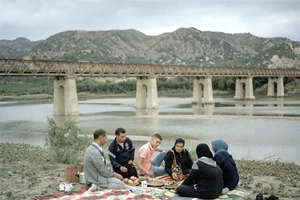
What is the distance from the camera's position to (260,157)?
60.1ft

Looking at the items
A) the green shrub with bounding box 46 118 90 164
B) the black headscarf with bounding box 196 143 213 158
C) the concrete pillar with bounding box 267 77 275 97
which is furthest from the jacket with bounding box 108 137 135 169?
the concrete pillar with bounding box 267 77 275 97

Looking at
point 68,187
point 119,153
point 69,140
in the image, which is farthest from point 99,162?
point 69,140

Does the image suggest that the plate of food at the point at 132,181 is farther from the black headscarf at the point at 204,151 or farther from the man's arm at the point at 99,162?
the black headscarf at the point at 204,151

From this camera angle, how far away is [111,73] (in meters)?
55.2

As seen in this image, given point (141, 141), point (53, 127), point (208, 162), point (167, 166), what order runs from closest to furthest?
point (208, 162) → point (167, 166) → point (53, 127) → point (141, 141)

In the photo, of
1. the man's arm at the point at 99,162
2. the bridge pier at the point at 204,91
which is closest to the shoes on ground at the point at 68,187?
the man's arm at the point at 99,162

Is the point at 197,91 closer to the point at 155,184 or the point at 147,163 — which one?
the point at 147,163

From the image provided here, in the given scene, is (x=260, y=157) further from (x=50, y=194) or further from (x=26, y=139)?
(x=26, y=139)

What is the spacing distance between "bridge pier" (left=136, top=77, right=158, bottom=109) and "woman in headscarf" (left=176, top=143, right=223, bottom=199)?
48307 millimetres

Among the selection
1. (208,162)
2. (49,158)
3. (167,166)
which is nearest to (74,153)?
(49,158)

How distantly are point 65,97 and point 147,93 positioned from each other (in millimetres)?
14195

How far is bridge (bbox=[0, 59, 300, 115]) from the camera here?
4612 cm

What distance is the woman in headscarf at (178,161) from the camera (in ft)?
33.2

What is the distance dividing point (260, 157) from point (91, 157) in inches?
436
